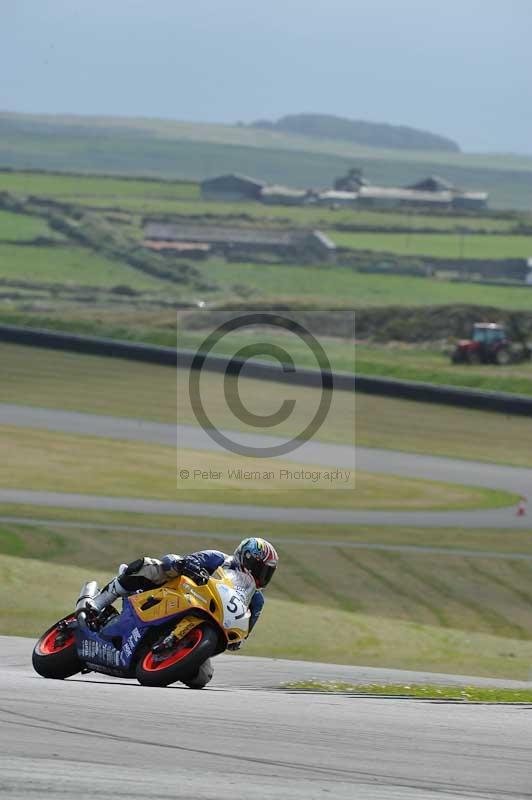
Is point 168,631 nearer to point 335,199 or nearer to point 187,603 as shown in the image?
point 187,603

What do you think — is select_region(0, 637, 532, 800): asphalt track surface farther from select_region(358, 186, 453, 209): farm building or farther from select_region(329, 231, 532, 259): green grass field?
select_region(358, 186, 453, 209): farm building

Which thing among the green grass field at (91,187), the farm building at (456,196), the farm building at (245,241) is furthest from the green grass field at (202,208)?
the farm building at (456,196)

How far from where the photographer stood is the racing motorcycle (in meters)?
11.0

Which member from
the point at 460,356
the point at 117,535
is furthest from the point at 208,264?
the point at 117,535

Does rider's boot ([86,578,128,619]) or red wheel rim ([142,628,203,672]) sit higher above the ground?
rider's boot ([86,578,128,619])

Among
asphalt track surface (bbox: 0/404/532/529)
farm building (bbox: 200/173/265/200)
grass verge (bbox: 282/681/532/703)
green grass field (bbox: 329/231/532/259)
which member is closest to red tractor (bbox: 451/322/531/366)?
asphalt track surface (bbox: 0/404/532/529)

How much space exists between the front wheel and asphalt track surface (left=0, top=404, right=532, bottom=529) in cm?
1903

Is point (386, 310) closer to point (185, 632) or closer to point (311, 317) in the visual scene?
point (311, 317)

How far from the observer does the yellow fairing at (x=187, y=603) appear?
11.1 metres

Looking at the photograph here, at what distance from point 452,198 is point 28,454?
14843 centimetres

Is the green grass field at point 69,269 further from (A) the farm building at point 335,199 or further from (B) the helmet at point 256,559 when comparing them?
(B) the helmet at point 256,559

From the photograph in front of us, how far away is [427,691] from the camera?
13828 millimetres

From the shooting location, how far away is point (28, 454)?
37281mm

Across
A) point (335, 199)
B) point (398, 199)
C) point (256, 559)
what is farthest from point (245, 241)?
point (256, 559)
